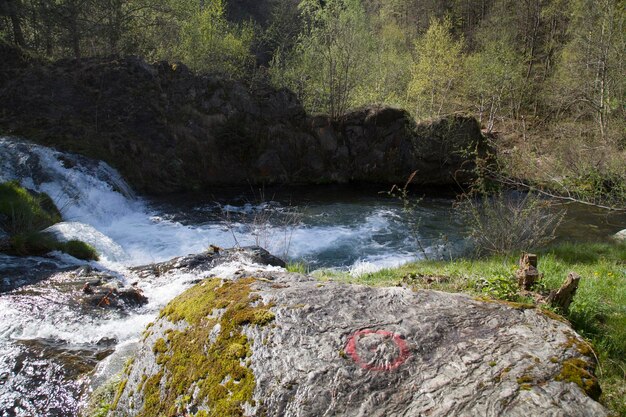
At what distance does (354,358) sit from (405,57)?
28.5 meters

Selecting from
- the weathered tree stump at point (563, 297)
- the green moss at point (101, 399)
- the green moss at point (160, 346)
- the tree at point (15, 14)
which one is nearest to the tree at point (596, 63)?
the weathered tree stump at point (563, 297)

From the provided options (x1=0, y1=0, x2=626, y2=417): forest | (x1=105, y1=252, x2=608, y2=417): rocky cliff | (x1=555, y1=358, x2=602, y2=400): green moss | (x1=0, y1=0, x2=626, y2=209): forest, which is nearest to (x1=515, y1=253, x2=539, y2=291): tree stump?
(x1=0, y1=0, x2=626, y2=417): forest

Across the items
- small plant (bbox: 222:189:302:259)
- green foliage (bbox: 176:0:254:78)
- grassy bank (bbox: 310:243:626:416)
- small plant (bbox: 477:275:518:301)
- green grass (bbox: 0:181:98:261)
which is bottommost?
small plant (bbox: 222:189:302:259)

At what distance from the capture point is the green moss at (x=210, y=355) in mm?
2148

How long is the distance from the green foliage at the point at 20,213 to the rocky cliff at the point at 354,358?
8.39m

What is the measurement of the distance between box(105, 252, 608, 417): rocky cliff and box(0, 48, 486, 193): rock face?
48.5ft

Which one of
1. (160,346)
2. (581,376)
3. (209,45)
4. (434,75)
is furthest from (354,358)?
(434,75)

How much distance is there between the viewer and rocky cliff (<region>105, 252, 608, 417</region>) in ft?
6.27

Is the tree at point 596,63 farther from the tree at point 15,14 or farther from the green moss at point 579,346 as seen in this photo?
the tree at point 15,14

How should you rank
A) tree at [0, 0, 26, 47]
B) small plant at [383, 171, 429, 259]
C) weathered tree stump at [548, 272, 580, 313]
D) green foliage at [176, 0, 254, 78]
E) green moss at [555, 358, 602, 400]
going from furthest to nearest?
green foliage at [176, 0, 254, 78]
tree at [0, 0, 26, 47]
small plant at [383, 171, 429, 259]
weathered tree stump at [548, 272, 580, 313]
green moss at [555, 358, 602, 400]

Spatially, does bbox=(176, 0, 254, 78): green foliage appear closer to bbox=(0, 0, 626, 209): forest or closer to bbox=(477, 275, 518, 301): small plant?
bbox=(0, 0, 626, 209): forest

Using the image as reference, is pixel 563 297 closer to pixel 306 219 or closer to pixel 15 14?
pixel 306 219

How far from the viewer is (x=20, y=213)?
9.60 meters

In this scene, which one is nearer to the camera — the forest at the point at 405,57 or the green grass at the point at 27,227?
the green grass at the point at 27,227
